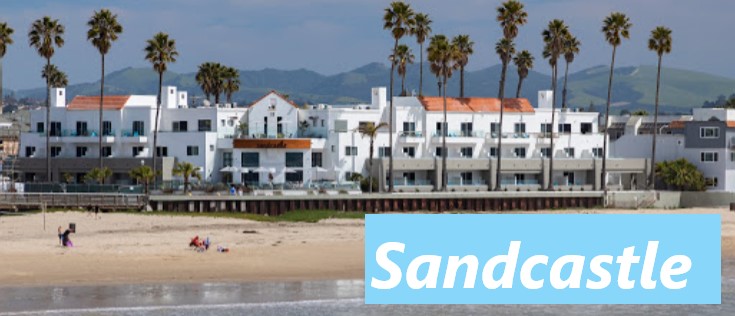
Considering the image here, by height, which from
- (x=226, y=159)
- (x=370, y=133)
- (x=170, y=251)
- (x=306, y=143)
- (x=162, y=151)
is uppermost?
(x=370, y=133)

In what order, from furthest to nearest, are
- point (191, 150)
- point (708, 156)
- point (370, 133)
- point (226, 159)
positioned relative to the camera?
point (708, 156)
point (370, 133)
point (226, 159)
point (191, 150)

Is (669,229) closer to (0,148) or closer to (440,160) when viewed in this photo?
(440,160)

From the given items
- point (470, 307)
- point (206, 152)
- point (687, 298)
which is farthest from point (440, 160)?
point (687, 298)

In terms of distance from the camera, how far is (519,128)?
114875 mm

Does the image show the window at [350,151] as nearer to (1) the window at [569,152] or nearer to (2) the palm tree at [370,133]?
(2) the palm tree at [370,133]

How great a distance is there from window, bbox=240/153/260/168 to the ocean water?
156 feet

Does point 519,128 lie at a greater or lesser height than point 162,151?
greater

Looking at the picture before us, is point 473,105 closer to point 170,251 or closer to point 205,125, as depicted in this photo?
point 205,125

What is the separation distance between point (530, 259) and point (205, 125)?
72.2 m

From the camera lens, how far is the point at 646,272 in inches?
1372

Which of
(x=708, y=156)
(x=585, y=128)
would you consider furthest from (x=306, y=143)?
(x=708, y=156)

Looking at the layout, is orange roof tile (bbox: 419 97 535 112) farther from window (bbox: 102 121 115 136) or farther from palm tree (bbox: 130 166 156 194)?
palm tree (bbox: 130 166 156 194)

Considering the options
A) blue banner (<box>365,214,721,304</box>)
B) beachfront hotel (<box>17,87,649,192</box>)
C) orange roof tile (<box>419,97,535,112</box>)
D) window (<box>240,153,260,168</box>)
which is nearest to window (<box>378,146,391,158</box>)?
beachfront hotel (<box>17,87,649,192</box>)

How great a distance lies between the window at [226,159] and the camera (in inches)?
4087
